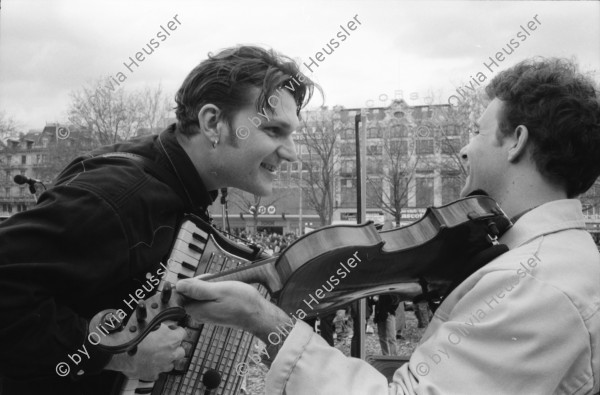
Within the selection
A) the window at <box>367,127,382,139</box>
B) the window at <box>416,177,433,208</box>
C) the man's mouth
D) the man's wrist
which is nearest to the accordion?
the man's mouth

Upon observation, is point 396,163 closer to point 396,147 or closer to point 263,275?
point 396,147

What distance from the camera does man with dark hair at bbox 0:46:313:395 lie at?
5.49 ft

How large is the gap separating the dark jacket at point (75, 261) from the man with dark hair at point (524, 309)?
0.47m

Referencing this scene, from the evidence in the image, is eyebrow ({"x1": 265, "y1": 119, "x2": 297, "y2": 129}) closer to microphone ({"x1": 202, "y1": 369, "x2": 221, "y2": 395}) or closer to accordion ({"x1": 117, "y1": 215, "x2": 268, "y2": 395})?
accordion ({"x1": 117, "y1": 215, "x2": 268, "y2": 395})

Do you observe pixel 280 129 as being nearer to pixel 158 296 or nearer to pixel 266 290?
pixel 266 290

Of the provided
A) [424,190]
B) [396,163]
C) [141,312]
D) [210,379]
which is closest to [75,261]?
[141,312]

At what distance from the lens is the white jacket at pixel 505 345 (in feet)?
4.89

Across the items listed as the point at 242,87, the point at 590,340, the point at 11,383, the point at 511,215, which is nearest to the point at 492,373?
the point at 590,340

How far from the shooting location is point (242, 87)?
2412 mm

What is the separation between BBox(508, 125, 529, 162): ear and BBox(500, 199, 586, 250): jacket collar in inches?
9.0

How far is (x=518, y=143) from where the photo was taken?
6.56ft

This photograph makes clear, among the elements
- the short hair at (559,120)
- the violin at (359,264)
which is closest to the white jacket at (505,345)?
the violin at (359,264)

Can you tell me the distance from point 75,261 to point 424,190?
33905 millimetres

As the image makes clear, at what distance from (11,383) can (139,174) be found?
3.20 ft
